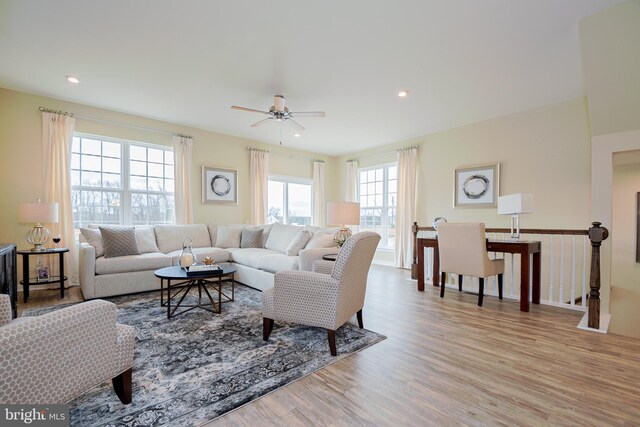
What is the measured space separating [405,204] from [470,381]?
4553mm

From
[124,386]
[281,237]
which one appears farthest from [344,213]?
[124,386]

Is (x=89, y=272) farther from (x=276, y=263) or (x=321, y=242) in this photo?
(x=321, y=242)

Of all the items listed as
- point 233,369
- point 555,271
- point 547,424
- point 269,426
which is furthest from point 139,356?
point 555,271

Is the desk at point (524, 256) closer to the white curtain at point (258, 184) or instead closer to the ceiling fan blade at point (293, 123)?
the ceiling fan blade at point (293, 123)

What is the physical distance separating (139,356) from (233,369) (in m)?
0.77

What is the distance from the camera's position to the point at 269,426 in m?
1.46

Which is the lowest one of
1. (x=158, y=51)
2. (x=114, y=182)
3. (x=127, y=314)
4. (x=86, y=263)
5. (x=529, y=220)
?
(x=127, y=314)

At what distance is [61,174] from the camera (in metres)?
4.23

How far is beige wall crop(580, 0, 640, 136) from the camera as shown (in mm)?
2342

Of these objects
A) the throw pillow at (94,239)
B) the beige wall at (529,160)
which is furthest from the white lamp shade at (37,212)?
the beige wall at (529,160)

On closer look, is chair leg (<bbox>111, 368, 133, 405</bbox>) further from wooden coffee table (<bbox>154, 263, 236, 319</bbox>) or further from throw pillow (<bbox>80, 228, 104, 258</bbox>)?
throw pillow (<bbox>80, 228, 104, 258</bbox>)

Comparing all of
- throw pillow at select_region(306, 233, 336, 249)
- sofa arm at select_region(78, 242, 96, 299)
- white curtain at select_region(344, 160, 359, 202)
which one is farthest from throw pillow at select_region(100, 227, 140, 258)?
white curtain at select_region(344, 160, 359, 202)

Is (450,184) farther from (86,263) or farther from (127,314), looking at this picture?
(86,263)

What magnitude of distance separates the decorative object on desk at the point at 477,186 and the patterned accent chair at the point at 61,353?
5.26 m
